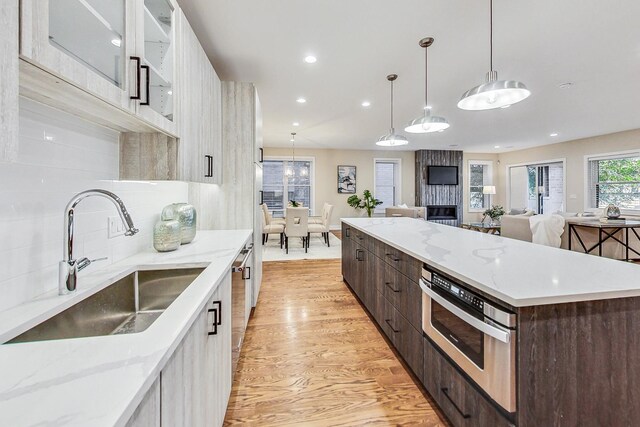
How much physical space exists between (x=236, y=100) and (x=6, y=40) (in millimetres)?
2399

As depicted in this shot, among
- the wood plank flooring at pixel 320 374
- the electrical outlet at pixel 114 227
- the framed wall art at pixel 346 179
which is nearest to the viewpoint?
the electrical outlet at pixel 114 227

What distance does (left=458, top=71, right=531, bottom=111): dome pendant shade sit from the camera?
6.19 ft

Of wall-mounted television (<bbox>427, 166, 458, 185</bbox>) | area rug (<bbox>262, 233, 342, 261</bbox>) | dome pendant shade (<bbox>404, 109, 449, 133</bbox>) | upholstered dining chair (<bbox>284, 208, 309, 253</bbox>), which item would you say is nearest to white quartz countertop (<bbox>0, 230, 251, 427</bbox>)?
dome pendant shade (<bbox>404, 109, 449, 133</bbox>)

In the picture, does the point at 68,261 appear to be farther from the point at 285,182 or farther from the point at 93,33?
the point at 285,182

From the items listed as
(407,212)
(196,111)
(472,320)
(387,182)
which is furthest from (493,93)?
(387,182)

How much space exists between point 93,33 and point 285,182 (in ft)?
26.6

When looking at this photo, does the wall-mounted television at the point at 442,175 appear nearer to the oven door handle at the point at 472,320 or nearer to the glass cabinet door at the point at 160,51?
the oven door handle at the point at 472,320

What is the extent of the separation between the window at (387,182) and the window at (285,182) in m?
2.33

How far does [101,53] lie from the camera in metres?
0.96

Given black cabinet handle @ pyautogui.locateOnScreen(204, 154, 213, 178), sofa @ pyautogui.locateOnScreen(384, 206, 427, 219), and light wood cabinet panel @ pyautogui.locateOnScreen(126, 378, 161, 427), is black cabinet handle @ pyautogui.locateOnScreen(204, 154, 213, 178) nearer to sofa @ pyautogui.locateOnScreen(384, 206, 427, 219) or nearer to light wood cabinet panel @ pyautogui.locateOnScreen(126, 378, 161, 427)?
light wood cabinet panel @ pyautogui.locateOnScreen(126, 378, 161, 427)

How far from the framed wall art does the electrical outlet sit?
26.3ft

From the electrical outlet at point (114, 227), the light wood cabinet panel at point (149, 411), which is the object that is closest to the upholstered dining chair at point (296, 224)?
the electrical outlet at point (114, 227)

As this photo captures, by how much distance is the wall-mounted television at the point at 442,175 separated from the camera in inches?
370

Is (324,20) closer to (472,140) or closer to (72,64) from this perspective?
(72,64)
